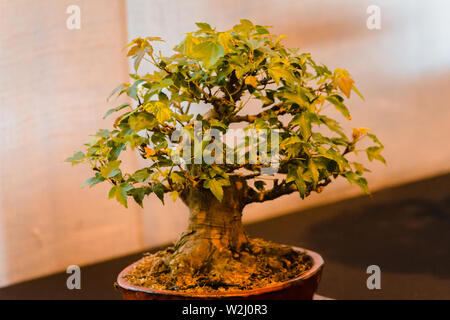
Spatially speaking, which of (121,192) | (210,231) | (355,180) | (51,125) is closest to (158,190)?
(121,192)

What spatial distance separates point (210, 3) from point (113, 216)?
0.93 metres

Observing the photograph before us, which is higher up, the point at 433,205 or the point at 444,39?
the point at 444,39

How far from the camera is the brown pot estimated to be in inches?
34.5

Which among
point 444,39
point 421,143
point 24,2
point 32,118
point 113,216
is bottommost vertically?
point 113,216

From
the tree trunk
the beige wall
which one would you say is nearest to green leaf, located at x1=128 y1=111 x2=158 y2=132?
the tree trunk

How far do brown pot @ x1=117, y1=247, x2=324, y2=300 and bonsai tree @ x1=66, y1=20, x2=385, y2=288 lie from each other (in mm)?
81

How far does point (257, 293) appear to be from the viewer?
88 cm

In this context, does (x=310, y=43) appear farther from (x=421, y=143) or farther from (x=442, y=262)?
(x=442, y=262)

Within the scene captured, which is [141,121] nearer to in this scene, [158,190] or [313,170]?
[158,190]

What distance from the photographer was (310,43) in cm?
160

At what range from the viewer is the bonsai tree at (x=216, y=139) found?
87 centimetres

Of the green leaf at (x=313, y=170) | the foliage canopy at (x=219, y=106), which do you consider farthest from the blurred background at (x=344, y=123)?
the green leaf at (x=313, y=170)

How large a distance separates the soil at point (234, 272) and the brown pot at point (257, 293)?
36 mm

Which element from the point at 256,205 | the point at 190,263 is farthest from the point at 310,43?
the point at 190,263
